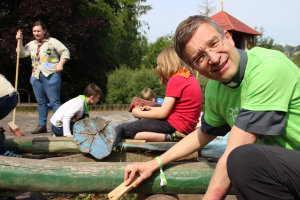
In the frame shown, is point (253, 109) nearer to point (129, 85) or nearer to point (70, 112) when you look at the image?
point (70, 112)

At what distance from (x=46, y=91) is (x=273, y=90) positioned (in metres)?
4.03

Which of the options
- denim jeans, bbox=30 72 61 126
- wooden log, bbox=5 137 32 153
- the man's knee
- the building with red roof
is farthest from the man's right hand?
the building with red roof

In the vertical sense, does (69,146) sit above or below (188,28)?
below

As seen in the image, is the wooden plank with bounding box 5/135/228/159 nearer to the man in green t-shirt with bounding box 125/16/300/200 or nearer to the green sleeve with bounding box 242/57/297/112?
the man in green t-shirt with bounding box 125/16/300/200

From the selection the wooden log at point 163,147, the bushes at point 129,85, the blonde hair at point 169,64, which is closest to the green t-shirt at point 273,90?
the wooden log at point 163,147

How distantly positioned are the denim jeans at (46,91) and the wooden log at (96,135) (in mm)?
2256

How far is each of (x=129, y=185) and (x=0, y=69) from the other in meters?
12.8

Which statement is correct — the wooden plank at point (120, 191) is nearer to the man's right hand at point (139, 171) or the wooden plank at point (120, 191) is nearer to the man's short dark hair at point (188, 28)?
the man's right hand at point (139, 171)

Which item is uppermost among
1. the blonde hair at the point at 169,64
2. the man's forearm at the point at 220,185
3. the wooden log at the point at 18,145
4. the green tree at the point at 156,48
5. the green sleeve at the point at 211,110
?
the green tree at the point at 156,48

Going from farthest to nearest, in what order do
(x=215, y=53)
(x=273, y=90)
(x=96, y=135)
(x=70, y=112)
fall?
(x=70, y=112)
(x=96, y=135)
(x=215, y=53)
(x=273, y=90)

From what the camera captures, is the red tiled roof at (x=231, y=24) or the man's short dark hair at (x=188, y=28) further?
the red tiled roof at (x=231, y=24)

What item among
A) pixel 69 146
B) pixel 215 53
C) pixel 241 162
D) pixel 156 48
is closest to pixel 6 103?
pixel 69 146

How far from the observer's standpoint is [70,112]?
12.0 ft

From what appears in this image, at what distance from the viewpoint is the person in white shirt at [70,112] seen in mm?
3567
